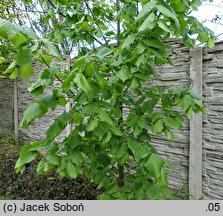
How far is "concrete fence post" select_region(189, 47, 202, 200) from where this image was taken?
2.39 m

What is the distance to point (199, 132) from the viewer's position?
240 centimetres

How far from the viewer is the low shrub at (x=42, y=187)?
9.77 feet

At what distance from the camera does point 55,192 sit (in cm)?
306

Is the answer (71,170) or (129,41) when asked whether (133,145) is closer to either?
(71,170)

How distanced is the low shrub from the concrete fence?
0.96 m

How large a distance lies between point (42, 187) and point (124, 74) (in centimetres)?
236

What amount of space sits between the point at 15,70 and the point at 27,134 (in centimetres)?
453

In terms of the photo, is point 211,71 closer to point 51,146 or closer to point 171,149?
point 171,149

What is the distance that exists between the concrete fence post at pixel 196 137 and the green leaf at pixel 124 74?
4.01 feet

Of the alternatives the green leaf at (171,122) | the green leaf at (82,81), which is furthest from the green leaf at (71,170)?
the green leaf at (171,122)

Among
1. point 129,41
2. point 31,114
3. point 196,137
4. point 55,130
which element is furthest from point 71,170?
point 196,137

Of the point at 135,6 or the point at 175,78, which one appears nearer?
the point at 135,6

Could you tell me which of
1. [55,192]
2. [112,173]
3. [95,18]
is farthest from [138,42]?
[55,192]

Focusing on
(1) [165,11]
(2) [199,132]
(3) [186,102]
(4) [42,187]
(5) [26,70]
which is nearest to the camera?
(1) [165,11]
